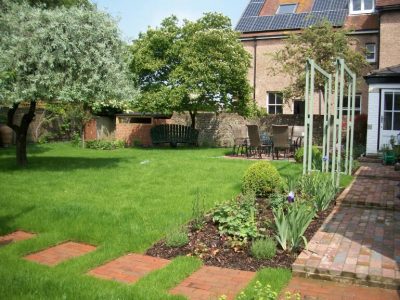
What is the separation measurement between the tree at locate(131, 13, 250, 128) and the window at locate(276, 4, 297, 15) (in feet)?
24.0

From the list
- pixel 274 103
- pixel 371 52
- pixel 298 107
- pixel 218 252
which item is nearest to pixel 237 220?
pixel 218 252

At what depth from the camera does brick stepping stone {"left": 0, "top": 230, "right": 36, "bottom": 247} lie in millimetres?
5105

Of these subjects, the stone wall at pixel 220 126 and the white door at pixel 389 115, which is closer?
the white door at pixel 389 115

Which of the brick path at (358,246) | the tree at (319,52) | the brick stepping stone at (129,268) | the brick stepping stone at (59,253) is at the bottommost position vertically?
the brick stepping stone at (129,268)

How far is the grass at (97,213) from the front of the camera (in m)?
3.77

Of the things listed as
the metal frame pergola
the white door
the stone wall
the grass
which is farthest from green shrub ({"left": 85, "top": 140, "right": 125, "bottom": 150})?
the metal frame pergola

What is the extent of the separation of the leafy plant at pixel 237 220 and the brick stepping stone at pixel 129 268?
3.19ft

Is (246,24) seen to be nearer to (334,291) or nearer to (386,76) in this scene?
(386,76)

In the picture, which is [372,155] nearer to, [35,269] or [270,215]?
[270,215]

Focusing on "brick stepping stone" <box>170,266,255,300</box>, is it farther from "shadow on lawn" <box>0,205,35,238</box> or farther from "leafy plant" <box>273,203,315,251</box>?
"shadow on lawn" <box>0,205,35,238</box>

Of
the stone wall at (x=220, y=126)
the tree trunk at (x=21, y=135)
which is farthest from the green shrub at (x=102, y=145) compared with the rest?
the tree trunk at (x=21, y=135)

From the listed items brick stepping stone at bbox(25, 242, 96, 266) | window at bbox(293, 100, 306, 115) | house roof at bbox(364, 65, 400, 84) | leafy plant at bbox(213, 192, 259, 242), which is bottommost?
brick stepping stone at bbox(25, 242, 96, 266)

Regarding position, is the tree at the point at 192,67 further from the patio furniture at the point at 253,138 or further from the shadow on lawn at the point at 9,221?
the shadow on lawn at the point at 9,221

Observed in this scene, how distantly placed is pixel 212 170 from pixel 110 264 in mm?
7009
